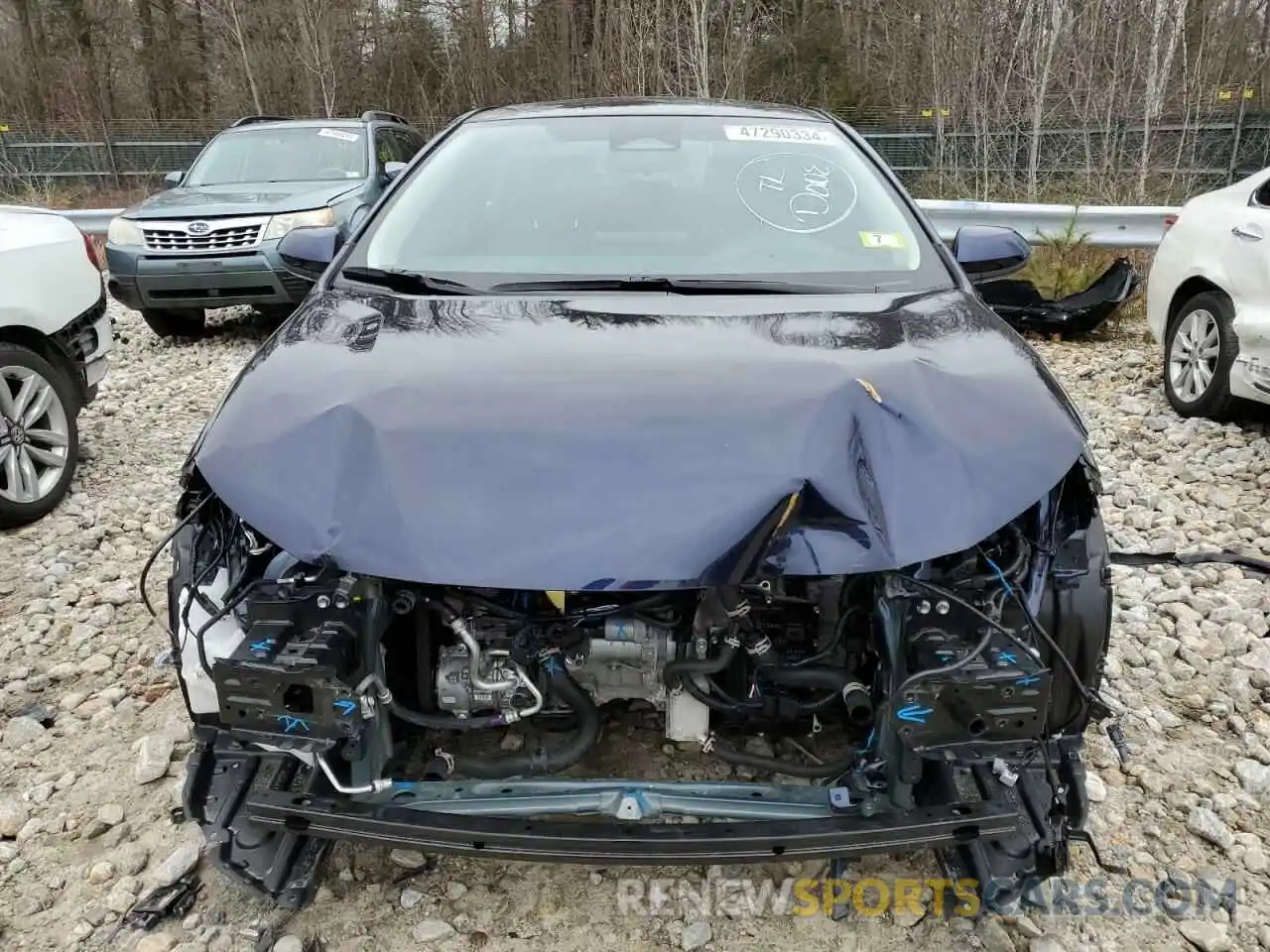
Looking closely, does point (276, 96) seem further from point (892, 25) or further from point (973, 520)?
point (973, 520)

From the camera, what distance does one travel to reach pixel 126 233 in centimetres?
696

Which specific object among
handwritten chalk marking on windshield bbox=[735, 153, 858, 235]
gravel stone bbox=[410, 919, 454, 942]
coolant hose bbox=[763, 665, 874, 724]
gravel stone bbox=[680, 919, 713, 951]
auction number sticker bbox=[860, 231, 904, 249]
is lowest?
gravel stone bbox=[680, 919, 713, 951]

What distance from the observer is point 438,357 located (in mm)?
2125

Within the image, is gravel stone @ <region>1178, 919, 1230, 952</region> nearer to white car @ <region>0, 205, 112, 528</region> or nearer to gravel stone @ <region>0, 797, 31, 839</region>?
gravel stone @ <region>0, 797, 31, 839</region>

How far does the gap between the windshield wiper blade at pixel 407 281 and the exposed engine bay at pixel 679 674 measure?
811mm

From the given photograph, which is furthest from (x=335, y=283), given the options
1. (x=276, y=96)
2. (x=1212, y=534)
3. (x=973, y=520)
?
(x=276, y=96)

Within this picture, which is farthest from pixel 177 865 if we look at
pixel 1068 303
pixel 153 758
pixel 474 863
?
pixel 1068 303

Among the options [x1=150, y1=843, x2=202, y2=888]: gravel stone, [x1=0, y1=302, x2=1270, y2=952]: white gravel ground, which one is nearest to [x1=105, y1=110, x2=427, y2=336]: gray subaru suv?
[x1=0, y1=302, x2=1270, y2=952]: white gravel ground

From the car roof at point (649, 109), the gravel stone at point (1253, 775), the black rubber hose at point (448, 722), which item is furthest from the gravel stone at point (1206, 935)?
the car roof at point (649, 109)

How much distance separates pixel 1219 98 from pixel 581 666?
42.5ft

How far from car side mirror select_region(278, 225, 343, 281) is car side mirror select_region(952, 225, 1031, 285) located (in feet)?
6.68

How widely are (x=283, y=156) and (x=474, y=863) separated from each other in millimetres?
7313

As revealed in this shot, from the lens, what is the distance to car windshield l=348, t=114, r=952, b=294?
8.82 ft

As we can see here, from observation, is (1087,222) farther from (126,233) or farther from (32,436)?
(32,436)
